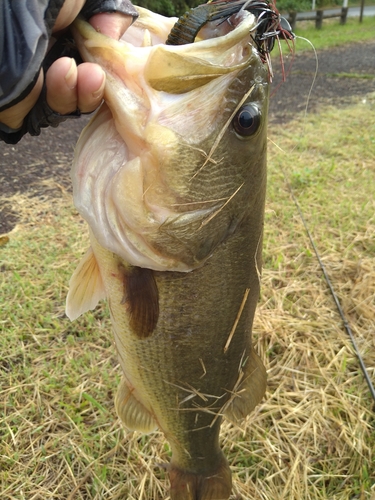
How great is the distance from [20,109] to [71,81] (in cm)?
16

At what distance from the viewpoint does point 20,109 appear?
117cm

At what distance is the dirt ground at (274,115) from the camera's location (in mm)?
4523

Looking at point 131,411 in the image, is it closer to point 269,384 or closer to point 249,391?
point 249,391

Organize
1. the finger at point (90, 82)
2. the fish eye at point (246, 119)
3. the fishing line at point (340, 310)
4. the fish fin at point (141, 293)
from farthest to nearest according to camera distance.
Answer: the fishing line at point (340, 310) → the fish fin at point (141, 293) → the fish eye at point (246, 119) → the finger at point (90, 82)

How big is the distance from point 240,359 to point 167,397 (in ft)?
0.99

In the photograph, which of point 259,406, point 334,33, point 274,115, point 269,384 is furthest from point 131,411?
point 334,33

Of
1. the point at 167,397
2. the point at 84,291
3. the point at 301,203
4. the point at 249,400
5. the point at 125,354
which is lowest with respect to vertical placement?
the point at 301,203

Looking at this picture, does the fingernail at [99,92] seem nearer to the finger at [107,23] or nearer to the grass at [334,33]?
the finger at [107,23]

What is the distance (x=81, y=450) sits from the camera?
2.18 meters

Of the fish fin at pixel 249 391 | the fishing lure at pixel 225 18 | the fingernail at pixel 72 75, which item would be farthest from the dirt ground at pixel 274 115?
the fish fin at pixel 249 391

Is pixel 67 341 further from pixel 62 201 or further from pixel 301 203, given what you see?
pixel 301 203

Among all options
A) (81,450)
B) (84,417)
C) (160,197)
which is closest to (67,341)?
(84,417)

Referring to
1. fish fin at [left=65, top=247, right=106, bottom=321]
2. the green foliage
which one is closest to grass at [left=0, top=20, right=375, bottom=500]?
fish fin at [left=65, top=247, right=106, bottom=321]

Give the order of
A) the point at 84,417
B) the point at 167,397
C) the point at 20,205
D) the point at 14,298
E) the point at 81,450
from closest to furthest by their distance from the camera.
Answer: the point at 167,397, the point at 81,450, the point at 84,417, the point at 14,298, the point at 20,205
